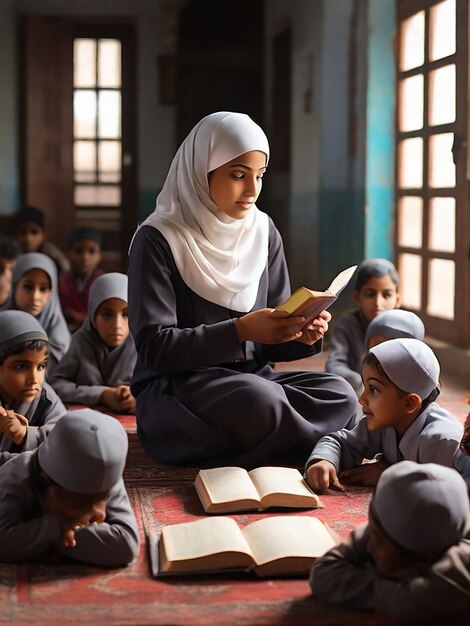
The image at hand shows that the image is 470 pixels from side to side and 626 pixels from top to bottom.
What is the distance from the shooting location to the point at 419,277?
22.5ft

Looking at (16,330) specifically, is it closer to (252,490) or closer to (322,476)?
(252,490)

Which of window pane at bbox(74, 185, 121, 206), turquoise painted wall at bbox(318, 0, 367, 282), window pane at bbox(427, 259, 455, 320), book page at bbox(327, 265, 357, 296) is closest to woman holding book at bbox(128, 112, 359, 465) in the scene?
book page at bbox(327, 265, 357, 296)

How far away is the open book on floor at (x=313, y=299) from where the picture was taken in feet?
11.1

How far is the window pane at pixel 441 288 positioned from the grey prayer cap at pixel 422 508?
13.1ft

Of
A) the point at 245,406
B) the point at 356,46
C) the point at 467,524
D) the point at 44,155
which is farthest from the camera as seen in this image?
the point at 44,155

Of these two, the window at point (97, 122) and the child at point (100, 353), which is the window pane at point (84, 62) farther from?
the child at point (100, 353)

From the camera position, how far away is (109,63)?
1023cm

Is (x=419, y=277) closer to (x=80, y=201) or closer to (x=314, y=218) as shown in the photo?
(x=314, y=218)

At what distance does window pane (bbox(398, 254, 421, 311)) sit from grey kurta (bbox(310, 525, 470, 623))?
4515 mm

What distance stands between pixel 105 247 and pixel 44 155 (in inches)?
42.2

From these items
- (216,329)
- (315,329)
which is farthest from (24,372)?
(315,329)

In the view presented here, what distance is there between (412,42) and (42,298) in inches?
119

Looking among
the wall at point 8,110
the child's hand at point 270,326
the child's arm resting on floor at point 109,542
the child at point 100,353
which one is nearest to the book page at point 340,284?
the child's hand at point 270,326

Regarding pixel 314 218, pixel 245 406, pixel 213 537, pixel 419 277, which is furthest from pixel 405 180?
pixel 213 537
